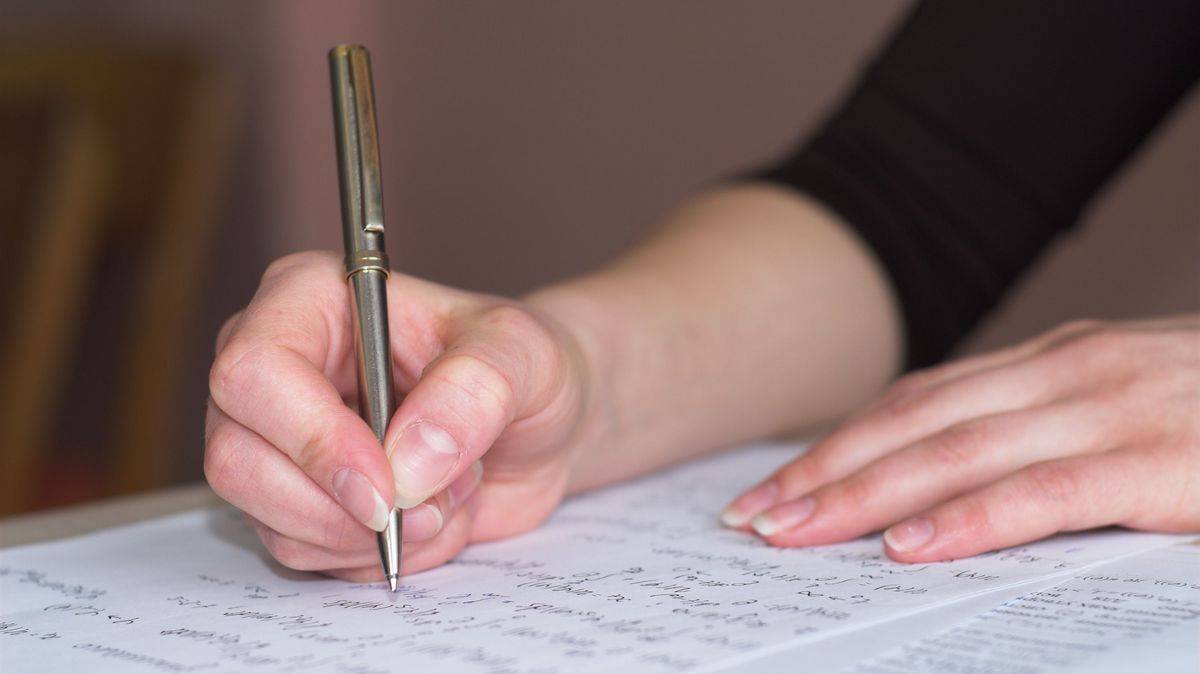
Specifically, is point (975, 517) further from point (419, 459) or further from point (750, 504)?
point (419, 459)

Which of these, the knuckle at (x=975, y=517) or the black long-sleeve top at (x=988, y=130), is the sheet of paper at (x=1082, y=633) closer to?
the knuckle at (x=975, y=517)

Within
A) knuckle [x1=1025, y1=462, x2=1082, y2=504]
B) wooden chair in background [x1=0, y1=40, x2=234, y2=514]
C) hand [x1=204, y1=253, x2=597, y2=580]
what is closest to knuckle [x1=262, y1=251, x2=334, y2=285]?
hand [x1=204, y1=253, x2=597, y2=580]

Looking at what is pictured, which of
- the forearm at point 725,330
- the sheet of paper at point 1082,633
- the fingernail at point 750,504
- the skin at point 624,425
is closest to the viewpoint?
the sheet of paper at point 1082,633

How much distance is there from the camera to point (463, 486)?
575mm

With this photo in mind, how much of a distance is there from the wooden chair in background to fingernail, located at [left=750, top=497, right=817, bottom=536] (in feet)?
4.09

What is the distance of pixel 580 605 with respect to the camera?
50 centimetres

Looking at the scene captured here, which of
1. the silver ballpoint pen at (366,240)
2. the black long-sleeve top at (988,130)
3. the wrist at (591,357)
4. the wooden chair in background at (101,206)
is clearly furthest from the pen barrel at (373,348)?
the wooden chair in background at (101,206)

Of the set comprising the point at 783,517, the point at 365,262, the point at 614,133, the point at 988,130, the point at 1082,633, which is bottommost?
the point at 1082,633

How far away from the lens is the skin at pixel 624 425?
50 centimetres

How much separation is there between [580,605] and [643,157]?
1362mm

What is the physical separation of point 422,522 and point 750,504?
Result: 19 centimetres

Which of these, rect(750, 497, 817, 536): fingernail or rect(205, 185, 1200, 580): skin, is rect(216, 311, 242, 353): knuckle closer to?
rect(205, 185, 1200, 580): skin

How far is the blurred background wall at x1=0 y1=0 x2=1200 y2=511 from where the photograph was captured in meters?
1.32

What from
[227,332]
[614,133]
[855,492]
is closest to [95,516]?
[227,332]
